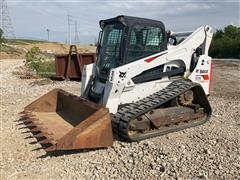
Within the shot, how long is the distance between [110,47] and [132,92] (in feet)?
3.52

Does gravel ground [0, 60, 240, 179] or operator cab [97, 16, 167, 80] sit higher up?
operator cab [97, 16, 167, 80]

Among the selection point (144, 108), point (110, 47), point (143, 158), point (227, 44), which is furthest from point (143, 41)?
point (227, 44)

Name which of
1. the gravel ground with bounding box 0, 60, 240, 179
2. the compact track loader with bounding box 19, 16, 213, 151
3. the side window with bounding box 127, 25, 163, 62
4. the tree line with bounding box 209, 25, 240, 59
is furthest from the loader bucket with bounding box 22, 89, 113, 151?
the tree line with bounding box 209, 25, 240, 59

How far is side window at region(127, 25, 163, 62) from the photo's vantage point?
261 inches

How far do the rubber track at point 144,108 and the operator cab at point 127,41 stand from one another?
2.58 ft

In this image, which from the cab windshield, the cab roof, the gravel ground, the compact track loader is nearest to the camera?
the gravel ground

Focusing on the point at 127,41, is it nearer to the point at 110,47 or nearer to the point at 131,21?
the point at 131,21

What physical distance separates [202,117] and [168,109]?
1.00m

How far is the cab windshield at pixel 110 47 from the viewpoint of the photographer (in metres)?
6.78

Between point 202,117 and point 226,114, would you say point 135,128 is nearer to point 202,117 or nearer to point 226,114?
point 202,117

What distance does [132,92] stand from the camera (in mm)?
6633

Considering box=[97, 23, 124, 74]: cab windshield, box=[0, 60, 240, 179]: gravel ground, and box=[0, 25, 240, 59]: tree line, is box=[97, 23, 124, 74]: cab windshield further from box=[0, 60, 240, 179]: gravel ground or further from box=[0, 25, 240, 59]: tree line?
box=[0, 25, 240, 59]: tree line

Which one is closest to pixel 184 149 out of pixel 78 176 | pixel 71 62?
pixel 78 176

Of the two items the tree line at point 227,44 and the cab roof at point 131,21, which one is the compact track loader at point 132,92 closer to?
the cab roof at point 131,21
